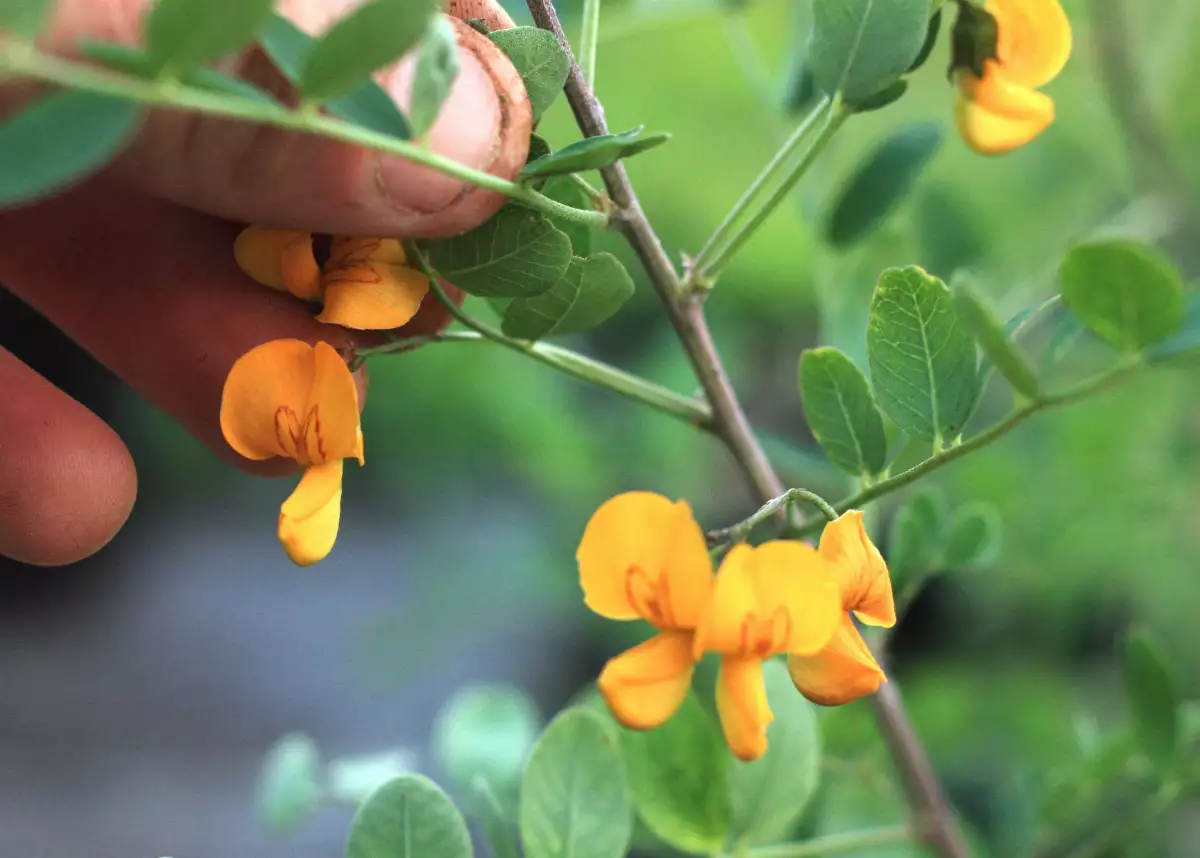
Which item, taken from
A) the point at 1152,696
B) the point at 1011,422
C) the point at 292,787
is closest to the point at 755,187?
the point at 1011,422

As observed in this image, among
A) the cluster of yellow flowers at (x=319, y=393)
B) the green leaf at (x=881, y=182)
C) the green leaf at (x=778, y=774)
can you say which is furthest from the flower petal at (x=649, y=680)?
the green leaf at (x=881, y=182)

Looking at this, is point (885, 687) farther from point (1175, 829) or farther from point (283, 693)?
point (283, 693)

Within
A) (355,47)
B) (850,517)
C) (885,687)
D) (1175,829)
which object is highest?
(355,47)

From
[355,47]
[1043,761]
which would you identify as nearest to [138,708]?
[1043,761]

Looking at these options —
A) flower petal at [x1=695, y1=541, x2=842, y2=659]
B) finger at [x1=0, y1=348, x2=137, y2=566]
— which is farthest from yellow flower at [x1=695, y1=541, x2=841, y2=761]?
finger at [x1=0, y1=348, x2=137, y2=566]

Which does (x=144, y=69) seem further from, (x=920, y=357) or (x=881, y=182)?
(x=881, y=182)

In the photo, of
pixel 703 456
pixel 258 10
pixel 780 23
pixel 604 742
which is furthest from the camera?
pixel 780 23
